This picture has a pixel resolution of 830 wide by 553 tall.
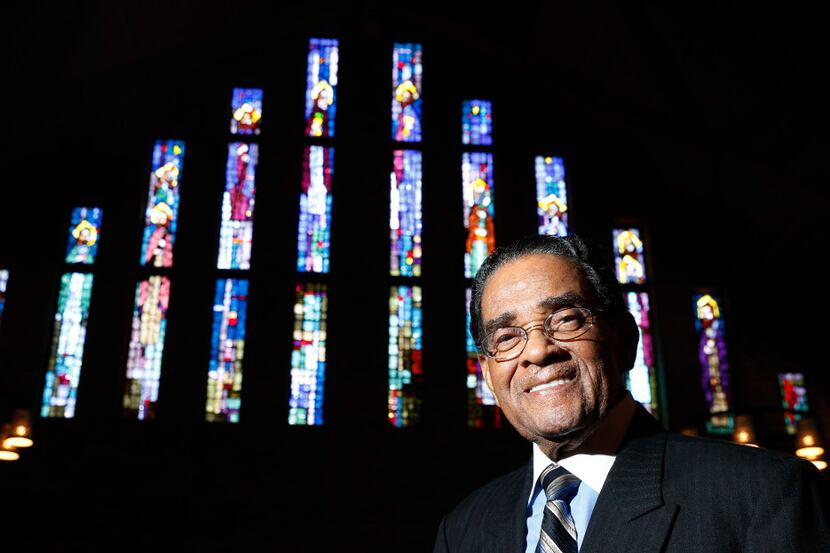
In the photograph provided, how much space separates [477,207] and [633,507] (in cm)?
763

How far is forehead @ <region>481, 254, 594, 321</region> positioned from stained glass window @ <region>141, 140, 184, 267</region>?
285 inches

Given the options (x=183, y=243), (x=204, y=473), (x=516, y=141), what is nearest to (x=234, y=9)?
(x=183, y=243)

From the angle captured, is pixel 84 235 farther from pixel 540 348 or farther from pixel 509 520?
pixel 540 348

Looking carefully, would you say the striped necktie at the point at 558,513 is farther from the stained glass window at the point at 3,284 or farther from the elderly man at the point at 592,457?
the stained glass window at the point at 3,284

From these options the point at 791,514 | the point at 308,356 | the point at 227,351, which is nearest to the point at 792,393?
the point at 308,356

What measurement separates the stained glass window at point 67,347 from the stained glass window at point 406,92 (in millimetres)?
3303

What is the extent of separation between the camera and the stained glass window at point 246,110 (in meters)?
9.15

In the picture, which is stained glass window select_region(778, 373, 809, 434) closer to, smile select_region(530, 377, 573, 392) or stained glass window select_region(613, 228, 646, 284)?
stained glass window select_region(613, 228, 646, 284)

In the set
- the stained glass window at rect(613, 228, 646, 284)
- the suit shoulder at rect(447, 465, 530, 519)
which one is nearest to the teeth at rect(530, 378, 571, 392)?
the suit shoulder at rect(447, 465, 530, 519)

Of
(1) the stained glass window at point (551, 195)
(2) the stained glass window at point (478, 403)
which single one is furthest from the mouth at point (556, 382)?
(1) the stained glass window at point (551, 195)

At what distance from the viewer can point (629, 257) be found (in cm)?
894

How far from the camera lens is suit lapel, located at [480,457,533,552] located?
155cm

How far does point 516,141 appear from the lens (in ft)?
30.4

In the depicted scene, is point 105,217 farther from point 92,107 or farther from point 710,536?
point 710,536
